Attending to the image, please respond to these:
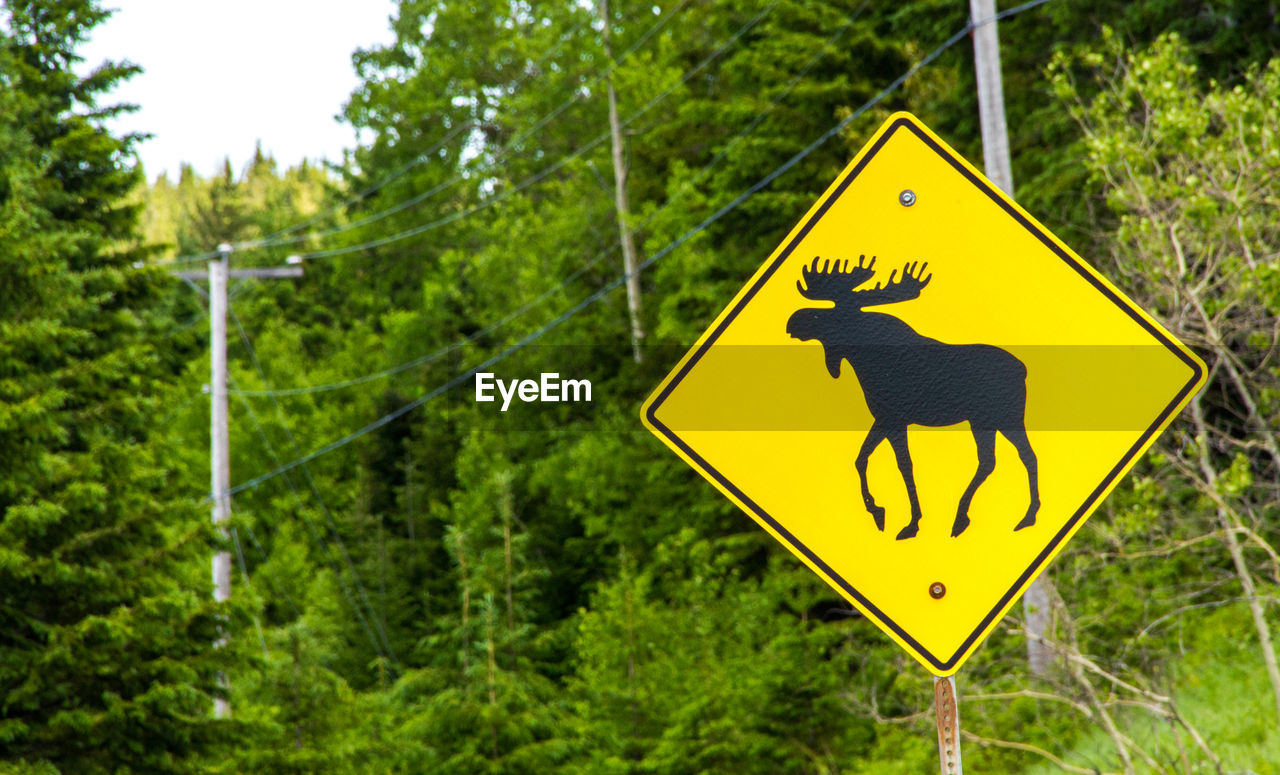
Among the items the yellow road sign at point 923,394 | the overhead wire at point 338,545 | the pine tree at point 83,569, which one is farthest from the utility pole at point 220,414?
the yellow road sign at point 923,394

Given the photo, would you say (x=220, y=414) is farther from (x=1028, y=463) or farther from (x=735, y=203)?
(x=1028, y=463)

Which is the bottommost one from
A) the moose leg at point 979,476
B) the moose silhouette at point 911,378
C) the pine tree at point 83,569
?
the pine tree at point 83,569

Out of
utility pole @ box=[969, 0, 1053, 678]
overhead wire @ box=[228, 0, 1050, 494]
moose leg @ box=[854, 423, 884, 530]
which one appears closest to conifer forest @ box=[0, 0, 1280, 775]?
moose leg @ box=[854, 423, 884, 530]

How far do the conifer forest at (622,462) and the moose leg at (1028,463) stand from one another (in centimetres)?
4

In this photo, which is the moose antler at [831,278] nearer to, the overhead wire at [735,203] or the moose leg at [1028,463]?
the moose leg at [1028,463]

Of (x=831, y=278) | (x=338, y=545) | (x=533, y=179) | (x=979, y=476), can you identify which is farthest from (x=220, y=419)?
(x=338, y=545)

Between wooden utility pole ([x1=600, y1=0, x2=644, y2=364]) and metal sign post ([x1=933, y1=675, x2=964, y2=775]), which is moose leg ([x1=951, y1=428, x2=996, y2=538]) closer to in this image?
metal sign post ([x1=933, y1=675, x2=964, y2=775])

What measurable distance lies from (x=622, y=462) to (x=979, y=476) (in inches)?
936

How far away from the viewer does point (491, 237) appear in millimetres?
36188

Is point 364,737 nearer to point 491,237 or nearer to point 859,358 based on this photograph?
point 859,358

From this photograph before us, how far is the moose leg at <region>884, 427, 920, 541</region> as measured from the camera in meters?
2.84

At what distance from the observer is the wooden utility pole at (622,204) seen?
92.2ft

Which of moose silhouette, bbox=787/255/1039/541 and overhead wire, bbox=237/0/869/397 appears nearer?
moose silhouette, bbox=787/255/1039/541

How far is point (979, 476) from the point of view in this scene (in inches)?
111
